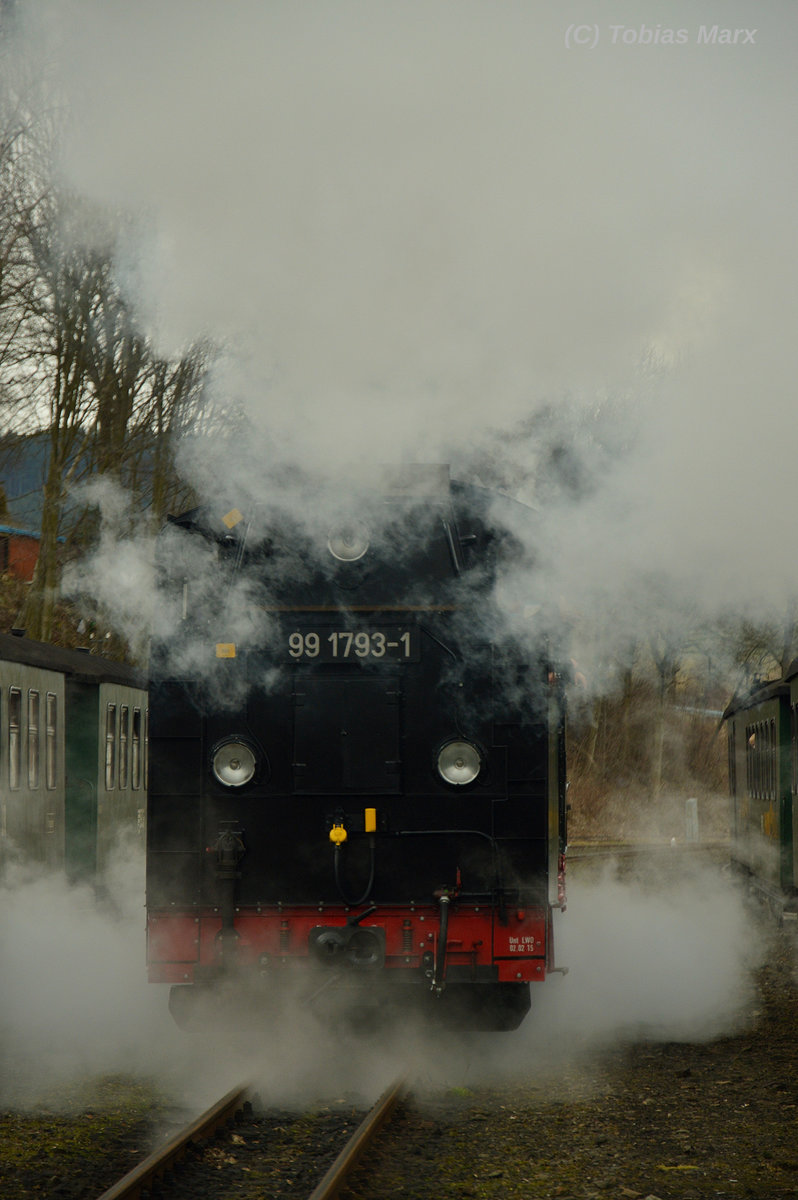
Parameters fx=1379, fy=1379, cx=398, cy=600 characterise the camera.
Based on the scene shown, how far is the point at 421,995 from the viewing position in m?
7.50

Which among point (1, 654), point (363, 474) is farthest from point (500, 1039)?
point (1, 654)

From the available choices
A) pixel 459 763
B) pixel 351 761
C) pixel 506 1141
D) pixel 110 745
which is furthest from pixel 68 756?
pixel 506 1141

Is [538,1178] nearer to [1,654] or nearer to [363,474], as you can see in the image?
[363,474]

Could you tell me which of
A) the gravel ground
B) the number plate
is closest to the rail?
the gravel ground

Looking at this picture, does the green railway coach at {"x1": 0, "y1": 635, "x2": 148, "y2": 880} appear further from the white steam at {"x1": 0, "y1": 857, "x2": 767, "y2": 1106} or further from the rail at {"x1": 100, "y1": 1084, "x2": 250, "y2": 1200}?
the rail at {"x1": 100, "y1": 1084, "x2": 250, "y2": 1200}

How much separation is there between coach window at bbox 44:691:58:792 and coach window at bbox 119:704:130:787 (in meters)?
2.62

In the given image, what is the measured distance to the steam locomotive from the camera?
24.3ft

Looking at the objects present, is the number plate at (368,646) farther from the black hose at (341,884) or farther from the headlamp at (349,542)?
the black hose at (341,884)

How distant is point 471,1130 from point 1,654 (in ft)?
22.9

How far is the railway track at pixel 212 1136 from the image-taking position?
17.0 ft

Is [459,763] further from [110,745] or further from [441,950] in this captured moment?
[110,745]

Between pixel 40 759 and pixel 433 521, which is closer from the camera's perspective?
pixel 433 521

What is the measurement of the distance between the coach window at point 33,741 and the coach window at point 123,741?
3.50 meters

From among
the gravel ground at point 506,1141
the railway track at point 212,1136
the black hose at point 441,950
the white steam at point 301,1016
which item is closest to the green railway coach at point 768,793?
the white steam at point 301,1016
